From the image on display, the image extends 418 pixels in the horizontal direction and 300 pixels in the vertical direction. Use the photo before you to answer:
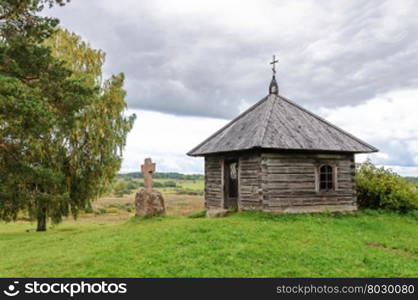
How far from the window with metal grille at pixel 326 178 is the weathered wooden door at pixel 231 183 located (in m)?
4.45

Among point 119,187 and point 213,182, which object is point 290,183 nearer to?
point 213,182

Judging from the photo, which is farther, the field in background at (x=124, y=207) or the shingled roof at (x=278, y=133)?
the field in background at (x=124, y=207)

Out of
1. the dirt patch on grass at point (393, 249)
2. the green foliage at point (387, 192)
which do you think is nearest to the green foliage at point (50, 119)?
the dirt patch on grass at point (393, 249)

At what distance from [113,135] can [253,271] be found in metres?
17.6

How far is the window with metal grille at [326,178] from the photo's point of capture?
20.1m

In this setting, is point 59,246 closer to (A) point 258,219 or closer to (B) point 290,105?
(A) point 258,219

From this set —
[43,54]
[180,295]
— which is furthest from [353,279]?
[43,54]

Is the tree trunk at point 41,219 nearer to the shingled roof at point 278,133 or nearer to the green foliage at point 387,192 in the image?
the shingled roof at point 278,133

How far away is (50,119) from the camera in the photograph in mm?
14422

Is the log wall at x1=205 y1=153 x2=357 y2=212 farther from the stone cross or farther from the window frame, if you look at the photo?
the stone cross

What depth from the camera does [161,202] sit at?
755 inches

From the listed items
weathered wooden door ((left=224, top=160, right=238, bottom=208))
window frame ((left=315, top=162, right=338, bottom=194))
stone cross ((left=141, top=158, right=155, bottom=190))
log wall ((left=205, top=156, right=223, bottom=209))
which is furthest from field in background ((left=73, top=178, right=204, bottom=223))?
window frame ((left=315, top=162, right=338, bottom=194))

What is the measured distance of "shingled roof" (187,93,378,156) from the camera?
1881 cm

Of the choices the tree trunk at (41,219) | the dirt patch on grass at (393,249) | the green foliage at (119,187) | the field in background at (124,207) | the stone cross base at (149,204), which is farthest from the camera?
the field in background at (124,207)
